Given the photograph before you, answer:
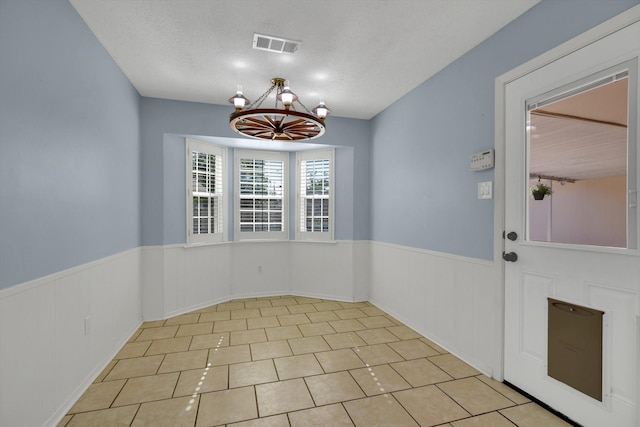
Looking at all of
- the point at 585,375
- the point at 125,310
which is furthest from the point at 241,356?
the point at 585,375

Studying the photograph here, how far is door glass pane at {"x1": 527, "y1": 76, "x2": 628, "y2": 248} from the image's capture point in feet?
5.66

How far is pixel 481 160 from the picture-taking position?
2570mm

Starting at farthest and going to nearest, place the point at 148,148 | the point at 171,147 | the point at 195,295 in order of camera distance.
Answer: the point at 195,295 < the point at 171,147 < the point at 148,148

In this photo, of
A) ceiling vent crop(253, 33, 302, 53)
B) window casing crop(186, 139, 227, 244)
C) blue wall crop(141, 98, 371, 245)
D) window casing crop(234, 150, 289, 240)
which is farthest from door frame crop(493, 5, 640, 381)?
window casing crop(186, 139, 227, 244)

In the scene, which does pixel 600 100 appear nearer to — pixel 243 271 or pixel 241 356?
pixel 241 356

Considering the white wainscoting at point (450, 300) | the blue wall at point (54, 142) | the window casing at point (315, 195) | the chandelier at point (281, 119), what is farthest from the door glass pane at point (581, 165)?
the blue wall at point (54, 142)

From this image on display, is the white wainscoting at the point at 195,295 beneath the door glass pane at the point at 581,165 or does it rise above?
beneath

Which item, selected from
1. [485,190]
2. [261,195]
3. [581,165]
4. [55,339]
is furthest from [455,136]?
[55,339]

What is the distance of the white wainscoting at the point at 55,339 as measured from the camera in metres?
1.56

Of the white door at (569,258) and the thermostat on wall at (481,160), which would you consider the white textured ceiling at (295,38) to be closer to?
the white door at (569,258)

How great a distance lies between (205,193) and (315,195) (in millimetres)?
1676

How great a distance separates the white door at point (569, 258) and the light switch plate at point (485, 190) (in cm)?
15

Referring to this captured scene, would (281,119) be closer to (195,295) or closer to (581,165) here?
(581,165)

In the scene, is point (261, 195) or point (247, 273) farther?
point (261, 195)
